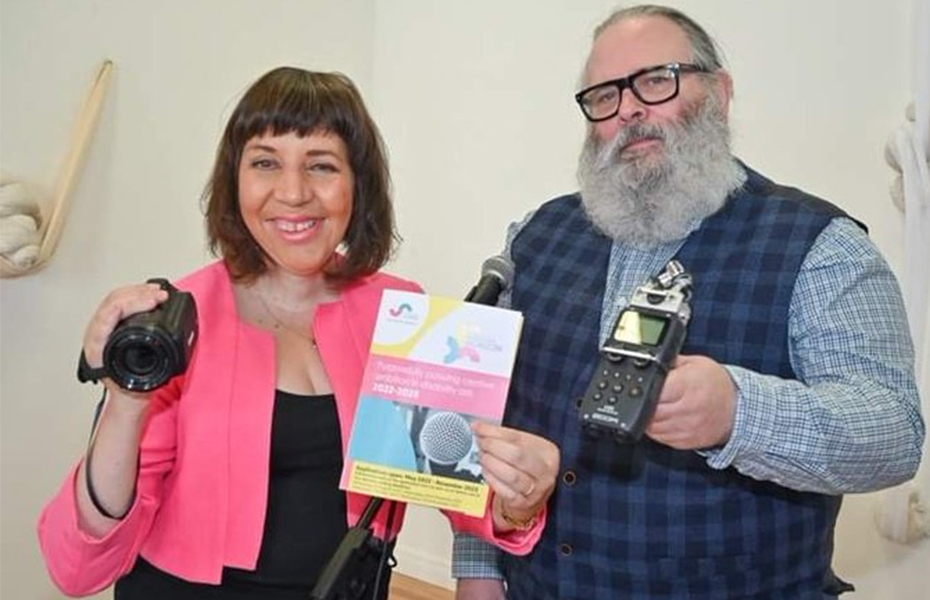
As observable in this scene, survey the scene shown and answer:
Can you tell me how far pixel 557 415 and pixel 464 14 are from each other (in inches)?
67.6

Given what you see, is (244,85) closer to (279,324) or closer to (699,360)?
(279,324)

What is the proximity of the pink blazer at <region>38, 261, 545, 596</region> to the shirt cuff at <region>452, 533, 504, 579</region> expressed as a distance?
18 cm

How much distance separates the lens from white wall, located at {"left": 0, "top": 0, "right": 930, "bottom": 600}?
1752 millimetres

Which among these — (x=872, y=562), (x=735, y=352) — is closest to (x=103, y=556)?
(x=735, y=352)

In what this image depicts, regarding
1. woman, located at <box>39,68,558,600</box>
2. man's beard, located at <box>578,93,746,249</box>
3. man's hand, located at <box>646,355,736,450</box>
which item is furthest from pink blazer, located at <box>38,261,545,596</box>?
man's beard, located at <box>578,93,746,249</box>

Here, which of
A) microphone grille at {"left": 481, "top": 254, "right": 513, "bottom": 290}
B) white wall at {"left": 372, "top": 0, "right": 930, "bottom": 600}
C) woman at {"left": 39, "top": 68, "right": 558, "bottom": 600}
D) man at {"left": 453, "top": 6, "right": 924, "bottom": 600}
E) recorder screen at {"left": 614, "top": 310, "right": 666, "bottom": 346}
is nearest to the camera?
recorder screen at {"left": 614, "top": 310, "right": 666, "bottom": 346}

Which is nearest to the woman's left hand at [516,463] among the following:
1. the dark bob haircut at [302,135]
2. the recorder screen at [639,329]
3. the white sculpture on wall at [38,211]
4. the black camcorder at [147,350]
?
the recorder screen at [639,329]

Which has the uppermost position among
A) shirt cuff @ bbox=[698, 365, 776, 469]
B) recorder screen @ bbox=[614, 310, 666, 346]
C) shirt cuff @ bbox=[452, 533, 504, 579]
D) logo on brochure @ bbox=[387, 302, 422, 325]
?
recorder screen @ bbox=[614, 310, 666, 346]

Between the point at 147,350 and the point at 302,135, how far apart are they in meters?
0.40

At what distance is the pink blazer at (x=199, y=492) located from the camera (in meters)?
0.99

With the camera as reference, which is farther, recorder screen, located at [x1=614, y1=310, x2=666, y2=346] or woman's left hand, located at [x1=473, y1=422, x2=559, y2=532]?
woman's left hand, located at [x1=473, y1=422, x2=559, y2=532]

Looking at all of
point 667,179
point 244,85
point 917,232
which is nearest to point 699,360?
point 667,179

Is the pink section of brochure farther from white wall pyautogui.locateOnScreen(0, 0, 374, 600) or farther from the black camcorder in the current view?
white wall pyautogui.locateOnScreen(0, 0, 374, 600)

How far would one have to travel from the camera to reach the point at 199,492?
1.02 meters
